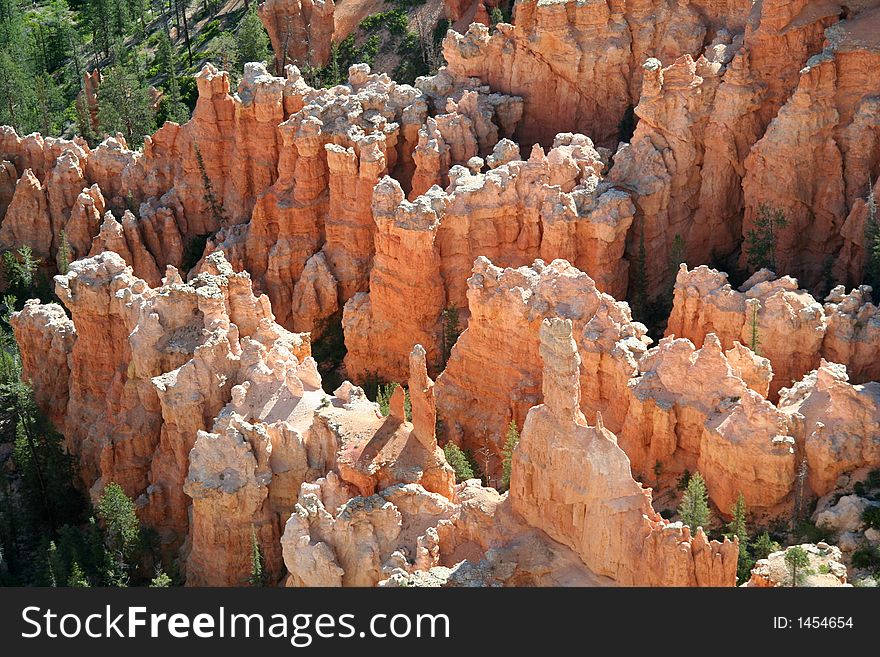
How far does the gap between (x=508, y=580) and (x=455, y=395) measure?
1703 cm

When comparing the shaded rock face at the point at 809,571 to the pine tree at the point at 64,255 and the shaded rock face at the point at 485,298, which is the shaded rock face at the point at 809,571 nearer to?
the shaded rock face at the point at 485,298

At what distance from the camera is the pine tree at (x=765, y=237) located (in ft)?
171

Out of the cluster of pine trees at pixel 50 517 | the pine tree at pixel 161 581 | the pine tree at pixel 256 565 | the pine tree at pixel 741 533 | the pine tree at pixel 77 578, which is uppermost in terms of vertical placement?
the pine tree at pixel 741 533

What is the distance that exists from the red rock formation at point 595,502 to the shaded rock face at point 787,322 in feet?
43.9

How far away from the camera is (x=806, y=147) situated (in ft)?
173

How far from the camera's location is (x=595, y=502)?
32.9m

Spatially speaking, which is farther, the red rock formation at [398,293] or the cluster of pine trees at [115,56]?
the cluster of pine trees at [115,56]

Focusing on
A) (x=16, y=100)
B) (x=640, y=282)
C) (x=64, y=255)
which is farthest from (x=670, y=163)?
(x=16, y=100)

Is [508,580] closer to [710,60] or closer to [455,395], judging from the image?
[455,395]

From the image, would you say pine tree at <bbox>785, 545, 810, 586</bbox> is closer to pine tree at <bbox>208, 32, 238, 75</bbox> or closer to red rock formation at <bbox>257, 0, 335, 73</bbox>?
pine tree at <bbox>208, 32, 238, 75</bbox>

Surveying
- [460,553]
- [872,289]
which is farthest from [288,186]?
[460,553]

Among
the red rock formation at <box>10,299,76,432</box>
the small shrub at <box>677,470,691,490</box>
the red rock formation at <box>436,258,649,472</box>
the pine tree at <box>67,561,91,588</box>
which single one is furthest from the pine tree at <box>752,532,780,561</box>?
the red rock formation at <box>10,299,76,432</box>

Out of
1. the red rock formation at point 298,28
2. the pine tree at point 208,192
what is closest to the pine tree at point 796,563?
the pine tree at point 208,192

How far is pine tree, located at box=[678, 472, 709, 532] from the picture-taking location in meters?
37.6
